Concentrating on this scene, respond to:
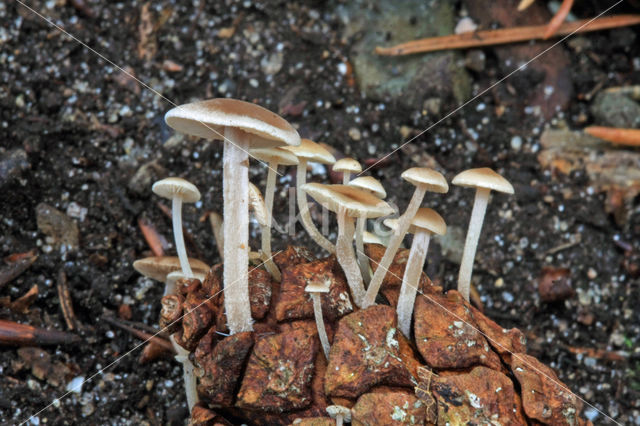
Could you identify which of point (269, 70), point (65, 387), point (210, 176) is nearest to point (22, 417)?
point (65, 387)

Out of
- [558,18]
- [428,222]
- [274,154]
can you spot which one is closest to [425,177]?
[428,222]

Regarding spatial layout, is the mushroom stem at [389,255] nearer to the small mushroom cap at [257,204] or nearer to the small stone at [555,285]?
the small mushroom cap at [257,204]

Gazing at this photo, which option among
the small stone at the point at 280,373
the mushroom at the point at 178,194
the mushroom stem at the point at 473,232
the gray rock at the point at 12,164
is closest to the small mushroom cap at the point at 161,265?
the mushroom at the point at 178,194

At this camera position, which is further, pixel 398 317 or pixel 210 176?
pixel 210 176

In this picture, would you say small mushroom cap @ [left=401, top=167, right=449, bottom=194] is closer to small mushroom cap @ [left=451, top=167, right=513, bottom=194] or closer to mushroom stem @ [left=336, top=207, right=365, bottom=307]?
small mushroom cap @ [left=451, top=167, right=513, bottom=194]

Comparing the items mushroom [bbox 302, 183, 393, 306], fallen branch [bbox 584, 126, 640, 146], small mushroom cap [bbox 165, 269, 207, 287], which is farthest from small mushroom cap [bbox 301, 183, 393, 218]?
fallen branch [bbox 584, 126, 640, 146]

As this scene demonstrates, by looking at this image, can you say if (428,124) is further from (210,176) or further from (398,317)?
(398,317)

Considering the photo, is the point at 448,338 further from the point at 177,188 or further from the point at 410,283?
the point at 177,188
